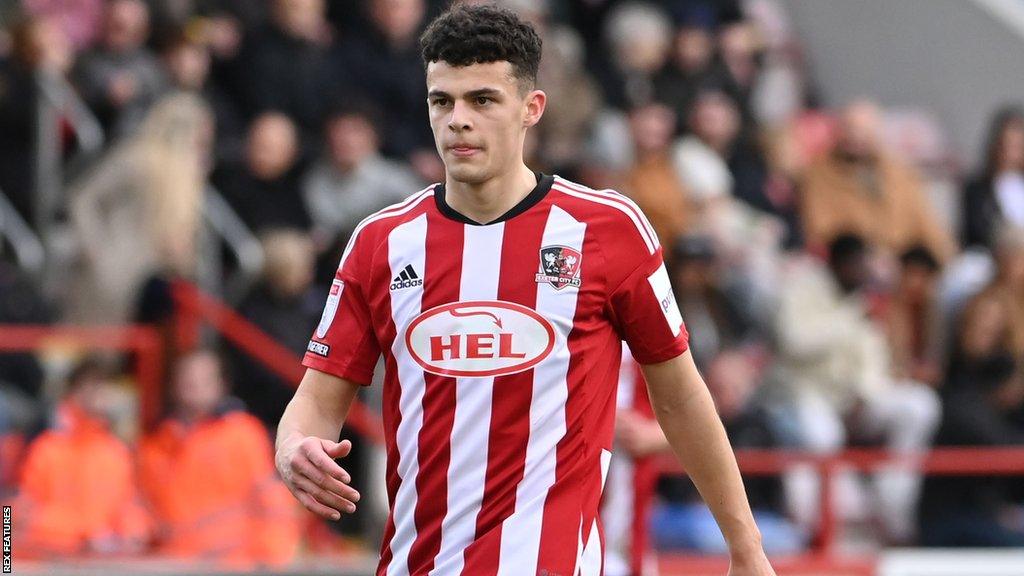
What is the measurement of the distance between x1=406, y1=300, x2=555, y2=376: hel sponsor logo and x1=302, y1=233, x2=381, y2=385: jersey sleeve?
191 millimetres

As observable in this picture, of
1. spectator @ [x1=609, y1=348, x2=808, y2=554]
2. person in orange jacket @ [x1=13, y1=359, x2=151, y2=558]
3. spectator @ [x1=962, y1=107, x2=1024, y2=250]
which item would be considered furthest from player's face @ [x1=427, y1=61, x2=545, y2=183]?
spectator @ [x1=962, y1=107, x2=1024, y2=250]

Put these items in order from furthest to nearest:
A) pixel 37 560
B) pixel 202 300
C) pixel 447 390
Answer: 1. pixel 202 300
2. pixel 37 560
3. pixel 447 390

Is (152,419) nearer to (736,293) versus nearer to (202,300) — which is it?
(202,300)

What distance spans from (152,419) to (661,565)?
270cm

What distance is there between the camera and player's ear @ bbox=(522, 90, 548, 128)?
13.9 ft

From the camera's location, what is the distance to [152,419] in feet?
28.2

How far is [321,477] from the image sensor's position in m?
3.86

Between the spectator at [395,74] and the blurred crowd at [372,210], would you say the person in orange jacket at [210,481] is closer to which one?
the blurred crowd at [372,210]

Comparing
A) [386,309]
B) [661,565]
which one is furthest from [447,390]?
[661,565]

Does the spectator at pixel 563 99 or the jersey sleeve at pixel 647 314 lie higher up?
the spectator at pixel 563 99

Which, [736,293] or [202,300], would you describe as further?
[736,293]

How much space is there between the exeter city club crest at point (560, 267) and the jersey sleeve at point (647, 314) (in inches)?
4.4

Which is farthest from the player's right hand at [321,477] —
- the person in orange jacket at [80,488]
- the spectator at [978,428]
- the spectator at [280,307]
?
the spectator at [978,428]

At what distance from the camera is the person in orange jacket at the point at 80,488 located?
7961mm
